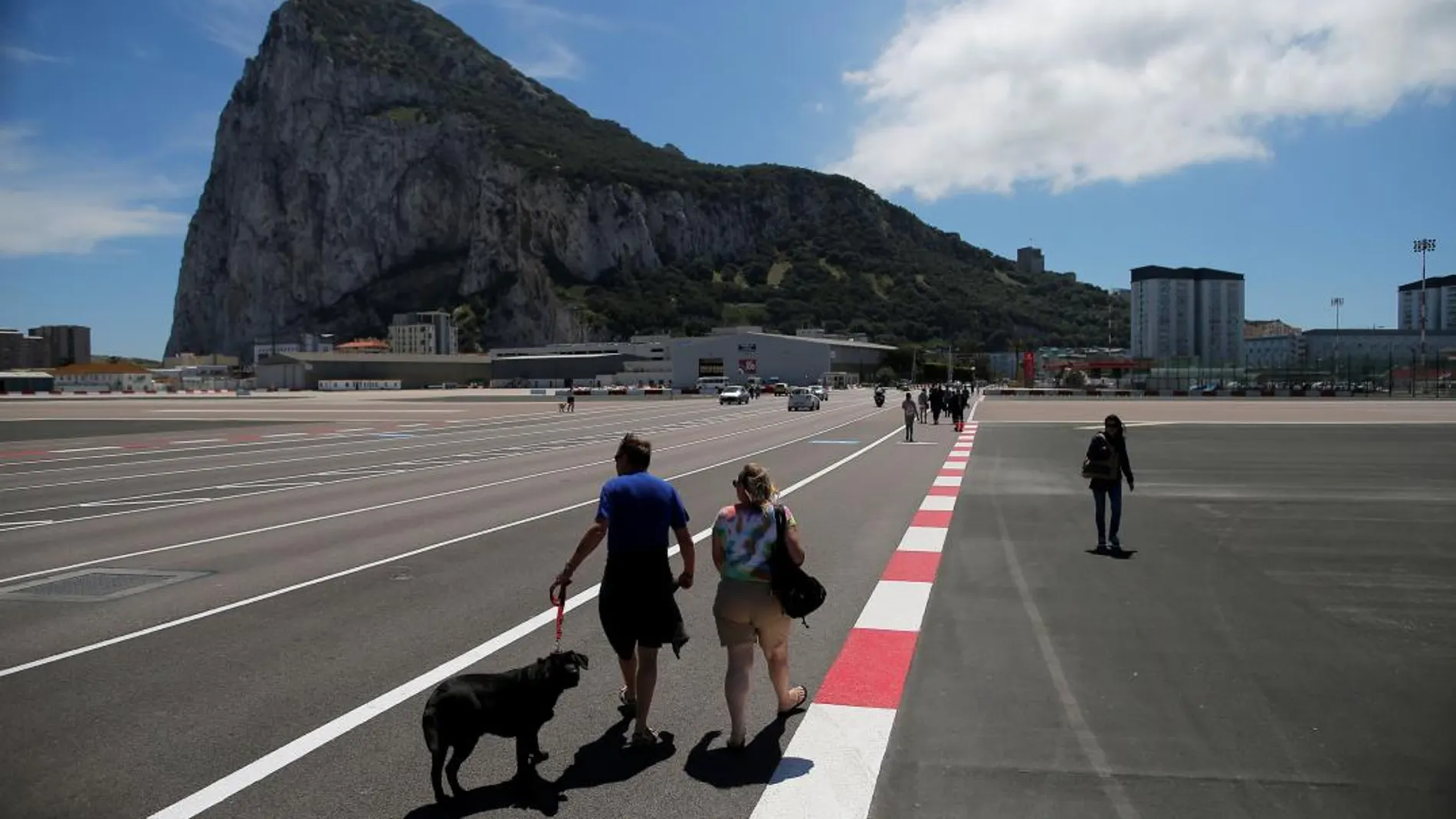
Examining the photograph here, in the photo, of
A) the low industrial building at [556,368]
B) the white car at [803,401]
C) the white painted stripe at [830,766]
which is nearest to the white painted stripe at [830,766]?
the white painted stripe at [830,766]

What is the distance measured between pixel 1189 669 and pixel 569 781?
12.7ft

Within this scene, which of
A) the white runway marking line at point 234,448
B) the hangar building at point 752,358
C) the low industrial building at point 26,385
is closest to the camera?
the white runway marking line at point 234,448

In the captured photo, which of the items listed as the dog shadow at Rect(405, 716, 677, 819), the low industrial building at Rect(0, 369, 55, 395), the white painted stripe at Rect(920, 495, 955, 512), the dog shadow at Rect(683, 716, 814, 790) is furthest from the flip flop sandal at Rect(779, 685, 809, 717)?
the low industrial building at Rect(0, 369, 55, 395)

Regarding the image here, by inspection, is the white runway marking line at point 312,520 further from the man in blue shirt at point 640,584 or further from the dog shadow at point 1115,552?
the dog shadow at point 1115,552

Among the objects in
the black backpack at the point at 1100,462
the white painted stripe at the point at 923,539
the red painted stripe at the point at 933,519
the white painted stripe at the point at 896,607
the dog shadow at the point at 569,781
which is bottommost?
the dog shadow at the point at 569,781

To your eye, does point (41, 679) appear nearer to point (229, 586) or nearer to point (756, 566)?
point (229, 586)

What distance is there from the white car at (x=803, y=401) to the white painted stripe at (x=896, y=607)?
153ft

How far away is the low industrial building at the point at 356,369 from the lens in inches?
5502

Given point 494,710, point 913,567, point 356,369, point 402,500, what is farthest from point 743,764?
point 356,369

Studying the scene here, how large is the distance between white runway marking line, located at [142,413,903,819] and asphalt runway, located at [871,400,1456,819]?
0.84 m

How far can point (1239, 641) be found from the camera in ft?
22.1

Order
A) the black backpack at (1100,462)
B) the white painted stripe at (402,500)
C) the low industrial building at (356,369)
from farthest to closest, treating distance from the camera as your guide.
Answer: the low industrial building at (356,369) → the white painted stripe at (402,500) → the black backpack at (1100,462)

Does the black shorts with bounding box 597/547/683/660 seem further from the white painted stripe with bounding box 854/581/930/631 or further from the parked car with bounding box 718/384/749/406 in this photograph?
the parked car with bounding box 718/384/749/406

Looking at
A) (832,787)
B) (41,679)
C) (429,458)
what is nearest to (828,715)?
(832,787)
